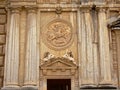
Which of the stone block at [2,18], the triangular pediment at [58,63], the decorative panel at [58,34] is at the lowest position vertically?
the triangular pediment at [58,63]

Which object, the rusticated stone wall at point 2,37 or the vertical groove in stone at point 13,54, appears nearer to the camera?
the vertical groove in stone at point 13,54

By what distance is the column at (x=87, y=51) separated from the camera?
16781 mm

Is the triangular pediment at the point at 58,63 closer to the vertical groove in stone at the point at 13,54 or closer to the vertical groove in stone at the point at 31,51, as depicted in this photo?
the vertical groove in stone at the point at 31,51

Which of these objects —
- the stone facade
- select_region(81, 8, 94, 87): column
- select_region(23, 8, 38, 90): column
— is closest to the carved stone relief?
the stone facade

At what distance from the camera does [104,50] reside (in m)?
17.1

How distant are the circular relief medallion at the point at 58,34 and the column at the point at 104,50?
163cm

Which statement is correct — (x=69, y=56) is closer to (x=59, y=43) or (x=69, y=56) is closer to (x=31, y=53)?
(x=59, y=43)

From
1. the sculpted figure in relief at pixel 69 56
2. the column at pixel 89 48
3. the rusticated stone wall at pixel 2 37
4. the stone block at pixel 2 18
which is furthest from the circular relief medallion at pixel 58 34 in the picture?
the stone block at pixel 2 18

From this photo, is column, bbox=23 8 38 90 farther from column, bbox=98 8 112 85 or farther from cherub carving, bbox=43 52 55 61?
column, bbox=98 8 112 85

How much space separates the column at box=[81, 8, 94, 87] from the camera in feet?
55.1

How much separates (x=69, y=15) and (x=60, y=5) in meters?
0.72

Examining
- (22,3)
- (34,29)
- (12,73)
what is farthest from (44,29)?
(12,73)

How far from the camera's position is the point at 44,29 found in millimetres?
17734

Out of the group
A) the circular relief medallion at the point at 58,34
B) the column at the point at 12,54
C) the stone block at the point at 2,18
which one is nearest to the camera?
the column at the point at 12,54
